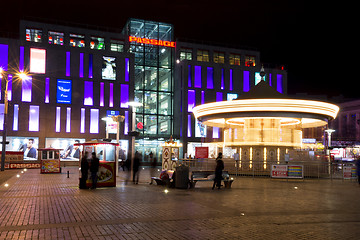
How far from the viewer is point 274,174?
22.6 metres

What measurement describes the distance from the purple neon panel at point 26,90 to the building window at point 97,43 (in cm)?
1170

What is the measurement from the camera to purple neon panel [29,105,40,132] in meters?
48.3

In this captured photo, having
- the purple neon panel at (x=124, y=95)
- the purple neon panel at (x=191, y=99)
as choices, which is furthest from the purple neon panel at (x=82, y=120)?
the purple neon panel at (x=191, y=99)

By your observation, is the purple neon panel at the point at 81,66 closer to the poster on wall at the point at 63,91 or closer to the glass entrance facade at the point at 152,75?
the poster on wall at the point at 63,91

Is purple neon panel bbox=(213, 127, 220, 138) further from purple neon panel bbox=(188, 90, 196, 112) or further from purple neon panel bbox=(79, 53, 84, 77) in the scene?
purple neon panel bbox=(79, 53, 84, 77)

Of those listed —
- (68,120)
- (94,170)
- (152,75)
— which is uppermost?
(152,75)

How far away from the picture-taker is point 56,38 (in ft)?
180

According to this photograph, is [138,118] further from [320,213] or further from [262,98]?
[320,213]

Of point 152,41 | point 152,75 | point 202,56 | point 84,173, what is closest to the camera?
point 84,173

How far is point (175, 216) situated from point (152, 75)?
5197cm

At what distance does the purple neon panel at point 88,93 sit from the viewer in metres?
51.3

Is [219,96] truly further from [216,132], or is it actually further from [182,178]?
[182,178]

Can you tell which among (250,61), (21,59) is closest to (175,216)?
(21,59)

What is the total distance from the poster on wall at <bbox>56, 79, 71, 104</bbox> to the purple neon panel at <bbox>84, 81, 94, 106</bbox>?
2183 mm
